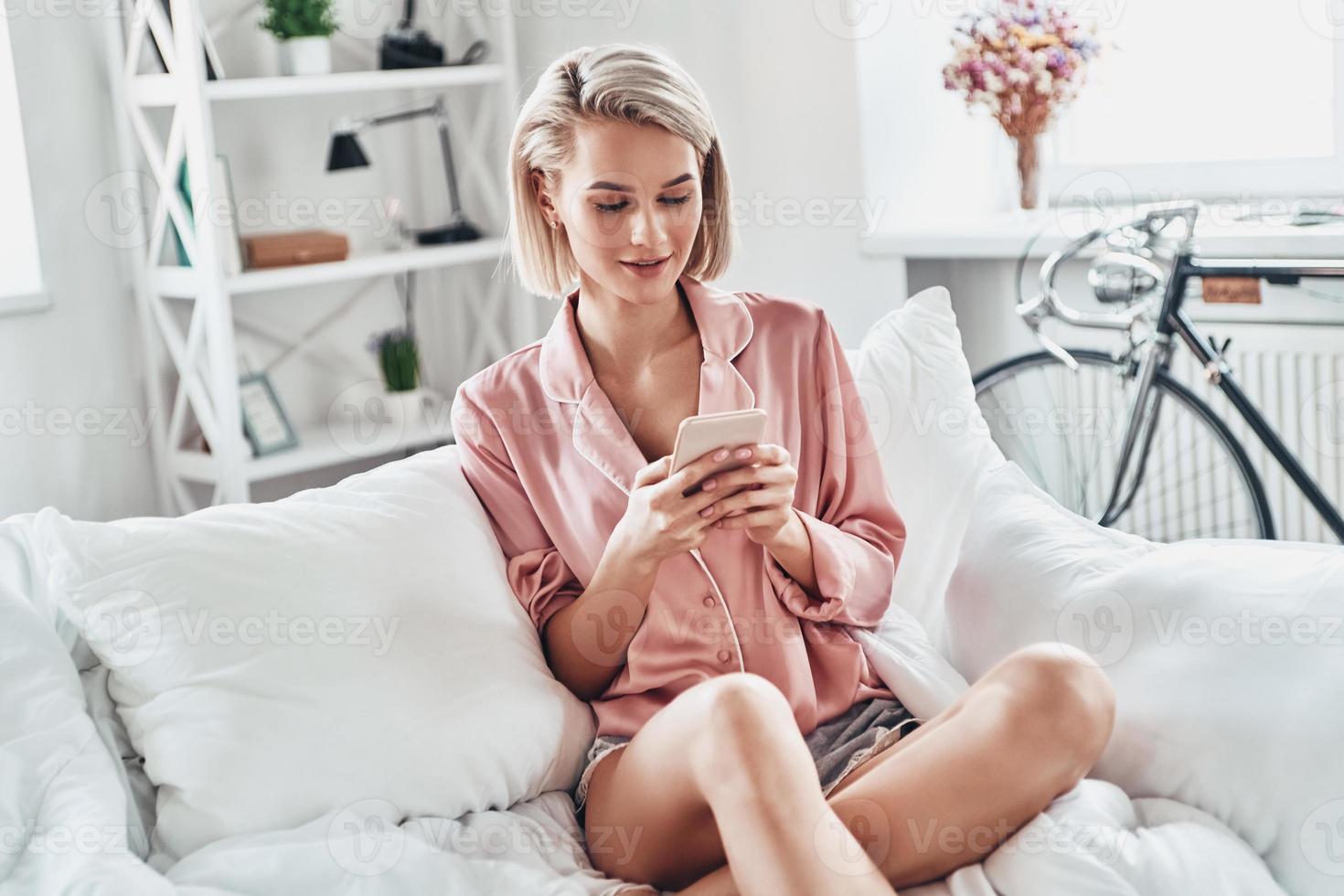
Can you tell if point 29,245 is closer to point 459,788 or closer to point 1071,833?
point 459,788

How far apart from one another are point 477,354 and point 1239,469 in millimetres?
1999

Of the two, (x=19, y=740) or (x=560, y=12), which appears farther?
(x=560, y=12)

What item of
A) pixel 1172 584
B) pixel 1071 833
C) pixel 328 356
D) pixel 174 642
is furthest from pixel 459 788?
pixel 328 356

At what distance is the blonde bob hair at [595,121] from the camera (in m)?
1.49

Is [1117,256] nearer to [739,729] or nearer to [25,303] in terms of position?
[739,729]

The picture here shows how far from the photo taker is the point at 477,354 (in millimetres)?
3787

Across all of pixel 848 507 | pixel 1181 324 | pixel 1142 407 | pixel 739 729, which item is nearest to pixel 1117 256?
pixel 1181 324

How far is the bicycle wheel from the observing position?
8.58 feet

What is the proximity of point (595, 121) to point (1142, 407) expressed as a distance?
4.74ft

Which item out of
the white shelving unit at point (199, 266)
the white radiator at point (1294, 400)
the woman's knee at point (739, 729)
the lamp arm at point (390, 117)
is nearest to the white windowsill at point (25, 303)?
the white shelving unit at point (199, 266)

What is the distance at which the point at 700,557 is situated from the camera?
1521mm

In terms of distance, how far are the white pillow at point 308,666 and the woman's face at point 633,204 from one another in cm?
35

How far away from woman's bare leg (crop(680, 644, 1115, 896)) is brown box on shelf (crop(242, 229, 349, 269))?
2295mm

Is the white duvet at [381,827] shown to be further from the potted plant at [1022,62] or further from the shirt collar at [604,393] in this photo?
the potted plant at [1022,62]
